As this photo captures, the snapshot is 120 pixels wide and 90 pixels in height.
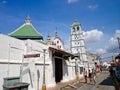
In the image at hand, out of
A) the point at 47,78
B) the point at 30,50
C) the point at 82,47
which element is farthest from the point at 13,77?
the point at 82,47

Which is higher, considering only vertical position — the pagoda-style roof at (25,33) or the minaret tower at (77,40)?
the minaret tower at (77,40)

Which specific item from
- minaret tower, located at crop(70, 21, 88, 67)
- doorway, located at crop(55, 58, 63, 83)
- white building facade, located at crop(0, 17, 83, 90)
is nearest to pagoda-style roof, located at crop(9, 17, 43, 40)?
doorway, located at crop(55, 58, 63, 83)

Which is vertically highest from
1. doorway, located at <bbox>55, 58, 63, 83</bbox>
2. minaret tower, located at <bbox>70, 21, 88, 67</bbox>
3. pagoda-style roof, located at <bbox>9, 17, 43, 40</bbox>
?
minaret tower, located at <bbox>70, 21, 88, 67</bbox>

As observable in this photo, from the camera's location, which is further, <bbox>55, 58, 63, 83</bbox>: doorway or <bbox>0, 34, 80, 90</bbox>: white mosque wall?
<bbox>55, 58, 63, 83</bbox>: doorway

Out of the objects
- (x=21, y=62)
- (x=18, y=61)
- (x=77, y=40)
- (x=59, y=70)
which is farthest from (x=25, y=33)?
(x=77, y=40)

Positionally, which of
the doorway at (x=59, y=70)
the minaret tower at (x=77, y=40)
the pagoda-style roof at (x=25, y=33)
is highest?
the minaret tower at (x=77, y=40)

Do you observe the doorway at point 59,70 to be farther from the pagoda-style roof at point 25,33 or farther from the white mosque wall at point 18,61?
the pagoda-style roof at point 25,33

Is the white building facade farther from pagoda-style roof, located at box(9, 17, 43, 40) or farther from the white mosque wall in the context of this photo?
pagoda-style roof, located at box(9, 17, 43, 40)

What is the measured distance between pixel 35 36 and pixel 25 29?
2.55 m

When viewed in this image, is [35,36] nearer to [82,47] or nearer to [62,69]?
[62,69]

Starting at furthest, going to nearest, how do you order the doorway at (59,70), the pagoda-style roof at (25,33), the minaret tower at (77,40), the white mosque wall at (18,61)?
the minaret tower at (77,40)
the pagoda-style roof at (25,33)
the doorway at (59,70)
the white mosque wall at (18,61)

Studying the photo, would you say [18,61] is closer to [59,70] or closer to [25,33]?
[59,70]

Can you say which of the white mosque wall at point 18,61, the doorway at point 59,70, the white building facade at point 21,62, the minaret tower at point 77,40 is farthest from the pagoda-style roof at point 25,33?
the minaret tower at point 77,40

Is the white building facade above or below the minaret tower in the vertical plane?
below
